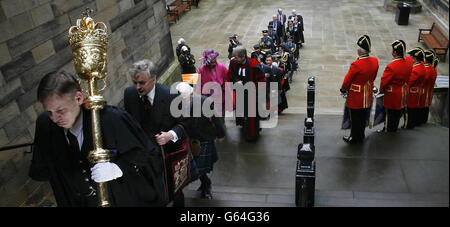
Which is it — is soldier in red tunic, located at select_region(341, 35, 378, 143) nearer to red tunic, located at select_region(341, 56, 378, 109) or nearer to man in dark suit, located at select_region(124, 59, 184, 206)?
red tunic, located at select_region(341, 56, 378, 109)

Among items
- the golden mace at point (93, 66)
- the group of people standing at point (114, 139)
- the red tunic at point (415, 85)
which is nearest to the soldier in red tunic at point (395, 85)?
the red tunic at point (415, 85)

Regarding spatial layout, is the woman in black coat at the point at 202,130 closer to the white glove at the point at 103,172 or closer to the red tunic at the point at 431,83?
the white glove at the point at 103,172

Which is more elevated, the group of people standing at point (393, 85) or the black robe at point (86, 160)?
the black robe at point (86, 160)

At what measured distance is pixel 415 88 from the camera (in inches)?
228

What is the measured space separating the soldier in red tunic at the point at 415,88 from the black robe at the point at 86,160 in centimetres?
447

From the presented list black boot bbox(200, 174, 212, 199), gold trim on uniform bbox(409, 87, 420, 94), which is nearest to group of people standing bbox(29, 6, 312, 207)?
black boot bbox(200, 174, 212, 199)

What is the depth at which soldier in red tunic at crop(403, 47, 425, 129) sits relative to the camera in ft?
18.1

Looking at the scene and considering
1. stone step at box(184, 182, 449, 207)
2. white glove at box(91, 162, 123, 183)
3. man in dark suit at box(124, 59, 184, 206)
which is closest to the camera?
white glove at box(91, 162, 123, 183)

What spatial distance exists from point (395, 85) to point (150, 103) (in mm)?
4040

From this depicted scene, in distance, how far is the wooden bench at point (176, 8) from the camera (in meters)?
18.5

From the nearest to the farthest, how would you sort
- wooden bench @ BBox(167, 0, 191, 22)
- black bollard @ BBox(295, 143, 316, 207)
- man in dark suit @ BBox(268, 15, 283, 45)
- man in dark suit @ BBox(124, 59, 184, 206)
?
man in dark suit @ BBox(124, 59, 184, 206)
black bollard @ BBox(295, 143, 316, 207)
man in dark suit @ BBox(268, 15, 283, 45)
wooden bench @ BBox(167, 0, 191, 22)

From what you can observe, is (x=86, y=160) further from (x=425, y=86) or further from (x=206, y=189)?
(x=425, y=86)
